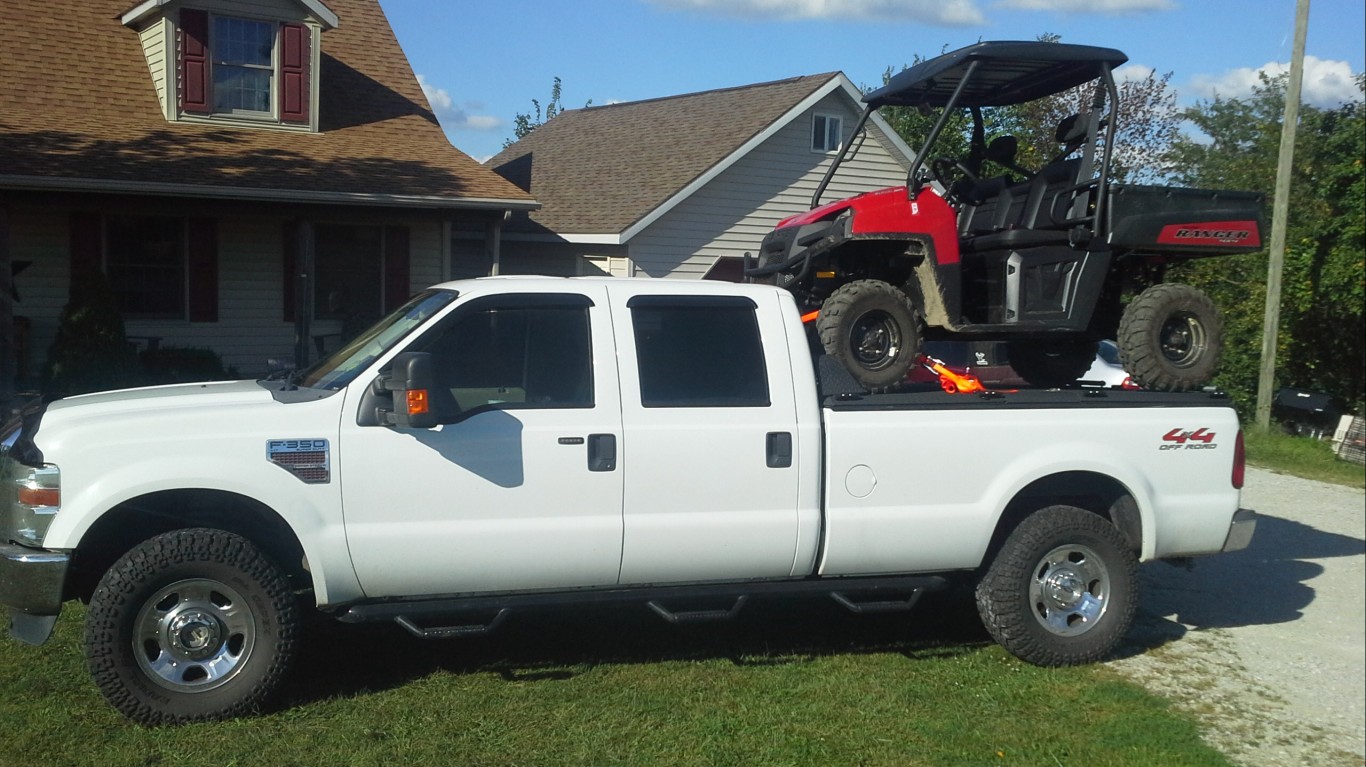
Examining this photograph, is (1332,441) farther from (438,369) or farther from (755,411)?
(438,369)

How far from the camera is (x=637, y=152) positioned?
75.9ft

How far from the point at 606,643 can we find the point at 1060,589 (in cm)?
238

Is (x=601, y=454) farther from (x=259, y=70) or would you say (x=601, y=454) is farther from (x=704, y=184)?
(x=704, y=184)

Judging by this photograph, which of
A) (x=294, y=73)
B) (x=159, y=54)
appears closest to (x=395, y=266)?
(x=294, y=73)

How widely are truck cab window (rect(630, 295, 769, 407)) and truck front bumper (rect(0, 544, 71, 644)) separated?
2.57m

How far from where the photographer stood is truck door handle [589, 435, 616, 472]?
5719 mm

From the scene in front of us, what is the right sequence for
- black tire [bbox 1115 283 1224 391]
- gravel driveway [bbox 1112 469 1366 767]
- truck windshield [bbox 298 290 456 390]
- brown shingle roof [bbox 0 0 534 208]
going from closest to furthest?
gravel driveway [bbox 1112 469 1366 767] < truck windshield [bbox 298 290 456 390] < black tire [bbox 1115 283 1224 391] < brown shingle roof [bbox 0 0 534 208]

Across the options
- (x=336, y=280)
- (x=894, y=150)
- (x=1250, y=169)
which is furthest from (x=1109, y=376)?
(x=336, y=280)

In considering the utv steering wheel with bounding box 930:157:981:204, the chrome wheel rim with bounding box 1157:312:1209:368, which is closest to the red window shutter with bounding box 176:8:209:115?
the utv steering wheel with bounding box 930:157:981:204

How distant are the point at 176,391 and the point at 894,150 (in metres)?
18.3

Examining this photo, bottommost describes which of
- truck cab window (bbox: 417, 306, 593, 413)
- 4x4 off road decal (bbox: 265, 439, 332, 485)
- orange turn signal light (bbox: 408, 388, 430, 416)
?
4x4 off road decal (bbox: 265, 439, 332, 485)

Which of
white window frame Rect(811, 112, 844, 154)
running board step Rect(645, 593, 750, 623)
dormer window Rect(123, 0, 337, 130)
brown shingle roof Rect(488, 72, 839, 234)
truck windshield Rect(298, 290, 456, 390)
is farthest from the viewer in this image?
white window frame Rect(811, 112, 844, 154)

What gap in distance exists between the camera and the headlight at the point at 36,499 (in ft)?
17.0

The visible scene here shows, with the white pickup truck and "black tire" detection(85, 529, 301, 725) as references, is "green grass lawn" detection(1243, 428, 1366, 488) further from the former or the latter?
"black tire" detection(85, 529, 301, 725)
